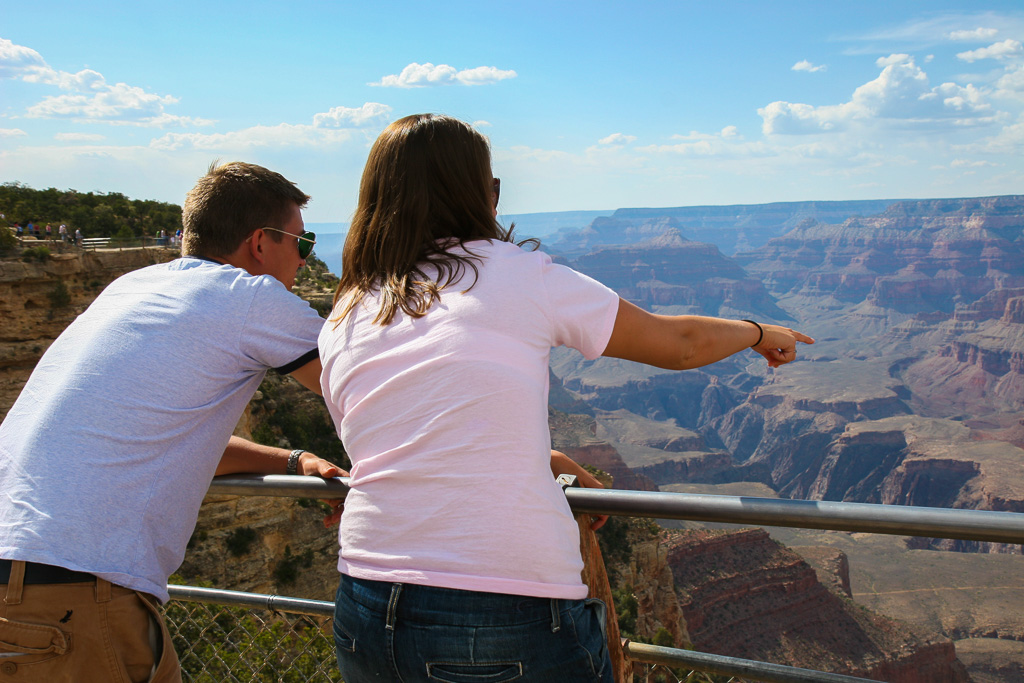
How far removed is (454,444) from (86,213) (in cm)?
2873

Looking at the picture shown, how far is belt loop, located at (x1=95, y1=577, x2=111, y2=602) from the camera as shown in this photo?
5.68 ft

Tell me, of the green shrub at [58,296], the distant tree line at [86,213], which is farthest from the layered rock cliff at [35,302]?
the distant tree line at [86,213]

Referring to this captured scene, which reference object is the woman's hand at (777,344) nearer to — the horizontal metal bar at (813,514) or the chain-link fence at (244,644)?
the horizontal metal bar at (813,514)

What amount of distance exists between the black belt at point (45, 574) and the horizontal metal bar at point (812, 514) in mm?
1266

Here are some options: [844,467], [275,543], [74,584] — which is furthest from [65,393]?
[844,467]

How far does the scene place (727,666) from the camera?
2074 millimetres

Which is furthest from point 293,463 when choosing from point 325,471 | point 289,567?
point 289,567

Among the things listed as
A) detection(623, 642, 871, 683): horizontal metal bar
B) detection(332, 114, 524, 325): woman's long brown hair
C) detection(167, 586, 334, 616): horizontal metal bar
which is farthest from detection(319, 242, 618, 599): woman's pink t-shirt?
detection(167, 586, 334, 616): horizontal metal bar

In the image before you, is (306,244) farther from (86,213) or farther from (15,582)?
(86,213)

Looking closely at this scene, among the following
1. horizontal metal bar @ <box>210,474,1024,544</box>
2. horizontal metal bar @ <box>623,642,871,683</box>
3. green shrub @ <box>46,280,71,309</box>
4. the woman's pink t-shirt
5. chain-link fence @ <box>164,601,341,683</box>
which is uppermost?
the woman's pink t-shirt

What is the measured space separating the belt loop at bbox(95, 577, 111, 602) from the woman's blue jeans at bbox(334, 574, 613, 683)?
72 centimetres

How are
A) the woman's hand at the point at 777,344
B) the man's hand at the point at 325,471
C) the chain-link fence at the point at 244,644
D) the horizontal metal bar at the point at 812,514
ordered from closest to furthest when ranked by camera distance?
the horizontal metal bar at the point at 812,514
the woman's hand at the point at 777,344
the man's hand at the point at 325,471
the chain-link fence at the point at 244,644

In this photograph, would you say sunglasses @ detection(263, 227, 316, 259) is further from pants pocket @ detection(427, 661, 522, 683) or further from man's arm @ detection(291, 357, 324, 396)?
pants pocket @ detection(427, 661, 522, 683)

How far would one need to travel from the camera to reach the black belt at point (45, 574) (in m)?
1.70
